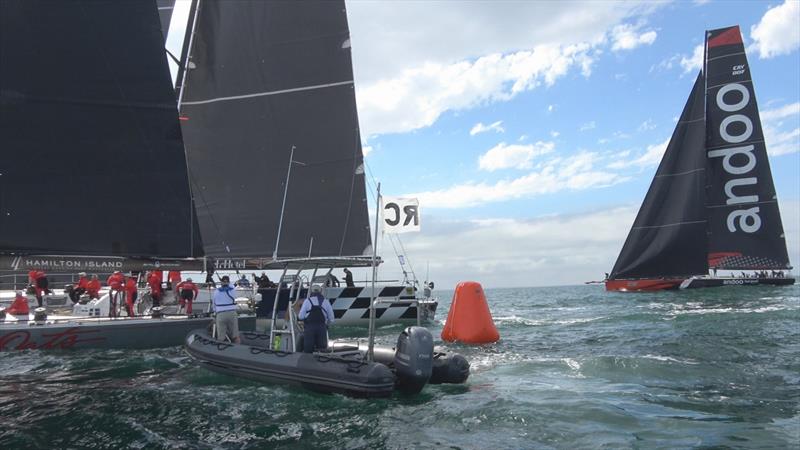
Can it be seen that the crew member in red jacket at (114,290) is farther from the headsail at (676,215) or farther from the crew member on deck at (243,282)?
the headsail at (676,215)

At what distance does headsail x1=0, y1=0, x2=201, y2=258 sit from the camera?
10367mm

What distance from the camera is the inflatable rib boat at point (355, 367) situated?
9062 mm

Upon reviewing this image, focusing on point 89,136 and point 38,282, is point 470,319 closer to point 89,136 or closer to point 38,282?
point 89,136

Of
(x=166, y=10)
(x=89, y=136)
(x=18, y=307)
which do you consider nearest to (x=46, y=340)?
(x=18, y=307)

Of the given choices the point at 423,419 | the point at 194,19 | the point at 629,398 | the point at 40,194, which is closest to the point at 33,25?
the point at 40,194

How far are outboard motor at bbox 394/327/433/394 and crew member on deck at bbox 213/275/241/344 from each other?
4476 mm

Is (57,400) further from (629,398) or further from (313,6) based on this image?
(313,6)

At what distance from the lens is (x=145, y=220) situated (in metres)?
11.7

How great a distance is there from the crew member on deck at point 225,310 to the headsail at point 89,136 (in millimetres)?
953

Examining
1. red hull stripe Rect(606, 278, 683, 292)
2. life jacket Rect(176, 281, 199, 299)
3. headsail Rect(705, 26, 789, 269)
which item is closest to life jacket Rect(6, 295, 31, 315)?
life jacket Rect(176, 281, 199, 299)

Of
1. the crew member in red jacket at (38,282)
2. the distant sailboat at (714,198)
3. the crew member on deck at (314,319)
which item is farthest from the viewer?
the distant sailboat at (714,198)

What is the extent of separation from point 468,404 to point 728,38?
41281 millimetres

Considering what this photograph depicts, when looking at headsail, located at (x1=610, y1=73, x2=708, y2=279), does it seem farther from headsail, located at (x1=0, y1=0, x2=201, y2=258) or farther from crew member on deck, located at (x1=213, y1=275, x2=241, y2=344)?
→ headsail, located at (x1=0, y1=0, x2=201, y2=258)

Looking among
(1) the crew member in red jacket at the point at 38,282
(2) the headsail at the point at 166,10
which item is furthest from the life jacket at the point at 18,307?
(2) the headsail at the point at 166,10
